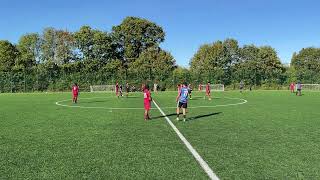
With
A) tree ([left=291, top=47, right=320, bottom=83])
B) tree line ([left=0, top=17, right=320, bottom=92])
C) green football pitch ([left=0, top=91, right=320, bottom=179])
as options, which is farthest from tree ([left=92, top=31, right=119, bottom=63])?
green football pitch ([left=0, top=91, right=320, bottom=179])

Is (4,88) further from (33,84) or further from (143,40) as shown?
(143,40)

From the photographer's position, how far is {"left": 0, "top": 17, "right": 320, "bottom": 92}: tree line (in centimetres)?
7219

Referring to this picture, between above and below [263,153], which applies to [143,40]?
above

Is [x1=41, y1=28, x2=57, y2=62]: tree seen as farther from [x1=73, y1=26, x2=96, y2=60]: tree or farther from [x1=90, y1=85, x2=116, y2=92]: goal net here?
[x1=90, y1=85, x2=116, y2=92]: goal net

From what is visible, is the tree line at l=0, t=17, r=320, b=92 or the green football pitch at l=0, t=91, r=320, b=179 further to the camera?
the tree line at l=0, t=17, r=320, b=92

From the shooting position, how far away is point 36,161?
990 centimetres

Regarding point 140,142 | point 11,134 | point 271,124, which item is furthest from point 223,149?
point 11,134

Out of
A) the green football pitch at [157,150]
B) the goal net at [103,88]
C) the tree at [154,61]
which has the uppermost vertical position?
the tree at [154,61]

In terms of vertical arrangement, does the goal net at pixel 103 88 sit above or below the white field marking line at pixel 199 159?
above

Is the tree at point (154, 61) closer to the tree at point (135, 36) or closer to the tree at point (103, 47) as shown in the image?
the tree at point (135, 36)

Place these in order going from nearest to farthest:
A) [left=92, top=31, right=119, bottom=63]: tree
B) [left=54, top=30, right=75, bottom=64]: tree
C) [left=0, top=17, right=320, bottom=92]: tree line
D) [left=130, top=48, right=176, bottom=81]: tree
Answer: [left=0, top=17, right=320, bottom=92]: tree line
[left=130, top=48, right=176, bottom=81]: tree
[left=92, top=31, right=119, bottom=63]: tree
[left=54, top=30, right=75, bottom=64]: tree

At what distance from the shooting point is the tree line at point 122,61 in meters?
72.2

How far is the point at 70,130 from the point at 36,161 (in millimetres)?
5949

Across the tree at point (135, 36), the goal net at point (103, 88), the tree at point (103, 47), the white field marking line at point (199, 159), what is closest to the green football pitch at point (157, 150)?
the white field marking line at point (199, 159)
